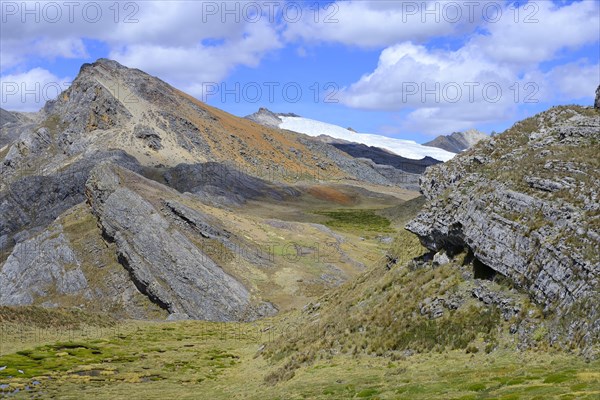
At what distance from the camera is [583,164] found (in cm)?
4056

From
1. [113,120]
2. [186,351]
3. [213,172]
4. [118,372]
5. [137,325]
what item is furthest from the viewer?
[113,120]

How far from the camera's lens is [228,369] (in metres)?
51.9

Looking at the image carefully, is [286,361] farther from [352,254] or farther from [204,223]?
[352,254]

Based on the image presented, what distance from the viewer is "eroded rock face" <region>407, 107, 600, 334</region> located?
33938 millimetres

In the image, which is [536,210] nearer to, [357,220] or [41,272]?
[41,272]

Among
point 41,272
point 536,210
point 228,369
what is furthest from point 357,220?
point 536,210

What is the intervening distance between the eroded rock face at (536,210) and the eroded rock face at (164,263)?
3968 centimetres

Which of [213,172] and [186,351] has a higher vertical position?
[213,172]

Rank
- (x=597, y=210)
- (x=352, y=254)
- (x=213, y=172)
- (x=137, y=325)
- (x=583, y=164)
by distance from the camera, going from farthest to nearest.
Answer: (x=213, y=172) < (x=352, y=254) < (x=137, y=325) < (x=583, y=164) < (x=597, y=210)

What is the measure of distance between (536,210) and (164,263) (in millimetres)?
60350

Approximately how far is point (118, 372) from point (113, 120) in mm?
155382

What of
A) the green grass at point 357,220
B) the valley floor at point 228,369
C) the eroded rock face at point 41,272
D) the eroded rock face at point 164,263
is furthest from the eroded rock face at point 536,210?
the green grass at point 357,220

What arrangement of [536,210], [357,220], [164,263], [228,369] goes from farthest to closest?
[357,220]
[164,263]
[228,369]
[536,210]

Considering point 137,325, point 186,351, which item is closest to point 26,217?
point 137,325
